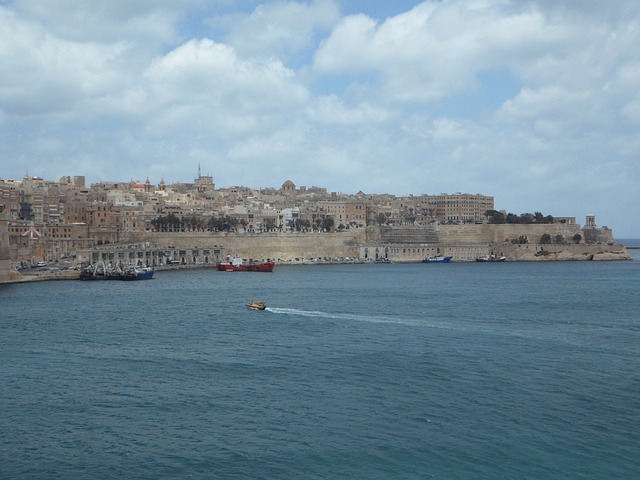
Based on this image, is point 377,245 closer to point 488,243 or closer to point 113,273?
point 488,243

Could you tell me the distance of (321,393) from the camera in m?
13.3

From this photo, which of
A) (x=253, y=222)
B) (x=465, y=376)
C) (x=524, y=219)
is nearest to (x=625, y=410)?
(x=465, y=376)

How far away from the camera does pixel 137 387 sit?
13.8m

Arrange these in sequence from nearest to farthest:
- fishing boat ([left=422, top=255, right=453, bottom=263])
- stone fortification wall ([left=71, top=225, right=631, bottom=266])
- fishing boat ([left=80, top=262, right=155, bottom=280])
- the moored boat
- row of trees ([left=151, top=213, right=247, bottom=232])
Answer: fishing boat ([left=80, top=262, right=155, bottom=280]) < the moored boat < stone fortification wall ([left=71, top=225, right=631, bottom=266]) < row of trees ([left=151, top=213, right=247, bottom=232]) < fishing boat ([left=422, top=255, right=453, bottom=263])

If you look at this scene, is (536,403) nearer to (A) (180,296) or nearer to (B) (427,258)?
(A) (180,296)

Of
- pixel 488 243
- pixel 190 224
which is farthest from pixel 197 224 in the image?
pixel 488 243

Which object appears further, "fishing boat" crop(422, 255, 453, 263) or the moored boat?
"fishing boat" crop(422, 255, 453, 263)

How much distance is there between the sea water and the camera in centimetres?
1008

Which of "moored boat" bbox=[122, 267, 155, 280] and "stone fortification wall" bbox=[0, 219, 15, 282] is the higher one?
"stone fortification wall" bbox=[0, 219, 15, 282]

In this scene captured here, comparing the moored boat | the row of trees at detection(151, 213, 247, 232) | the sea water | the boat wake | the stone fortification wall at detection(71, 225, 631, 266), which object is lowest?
the sea water

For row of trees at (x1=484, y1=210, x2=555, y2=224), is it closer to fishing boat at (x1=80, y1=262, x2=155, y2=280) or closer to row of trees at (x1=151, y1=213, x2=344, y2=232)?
row of trees at (x1=151, y1=213, x2=344, y2=232)

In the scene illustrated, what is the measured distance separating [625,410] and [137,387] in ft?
27.7

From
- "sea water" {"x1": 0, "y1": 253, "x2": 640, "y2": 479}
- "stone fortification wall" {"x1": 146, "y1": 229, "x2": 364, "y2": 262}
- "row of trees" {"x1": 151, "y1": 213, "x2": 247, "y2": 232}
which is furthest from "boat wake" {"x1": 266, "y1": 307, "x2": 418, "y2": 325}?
"row of trees" {"x1": 151, "y1": 213, "x2": 247, "y2": 232}

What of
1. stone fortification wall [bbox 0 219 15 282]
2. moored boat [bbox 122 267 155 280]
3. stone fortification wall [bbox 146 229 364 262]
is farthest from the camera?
stone fortification wall [bbox 146 229 364 262]
